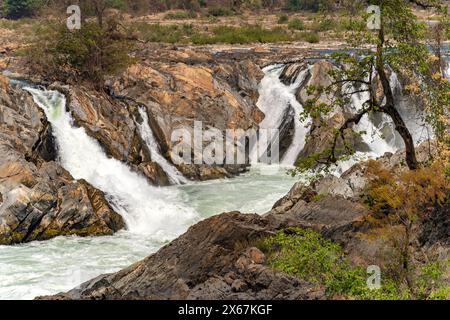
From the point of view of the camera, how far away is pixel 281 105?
30.1 m

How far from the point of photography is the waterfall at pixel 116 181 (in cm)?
1967

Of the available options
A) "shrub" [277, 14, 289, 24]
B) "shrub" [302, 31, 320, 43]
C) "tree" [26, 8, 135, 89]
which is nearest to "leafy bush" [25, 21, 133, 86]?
"tree" [26, 8, 135, 89]

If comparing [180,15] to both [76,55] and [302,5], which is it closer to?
[302,5]

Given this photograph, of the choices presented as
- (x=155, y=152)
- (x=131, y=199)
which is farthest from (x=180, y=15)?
(x=131, y=199)

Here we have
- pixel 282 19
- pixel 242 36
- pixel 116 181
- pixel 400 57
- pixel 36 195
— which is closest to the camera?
pixel 400 57

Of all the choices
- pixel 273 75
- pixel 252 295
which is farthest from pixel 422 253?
pixel 273 75

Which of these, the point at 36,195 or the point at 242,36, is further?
the point at 242,36

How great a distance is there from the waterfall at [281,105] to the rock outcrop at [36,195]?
38.9ft

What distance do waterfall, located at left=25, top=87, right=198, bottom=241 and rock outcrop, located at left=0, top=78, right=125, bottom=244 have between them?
32.7 inches

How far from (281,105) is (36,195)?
15.9 meters

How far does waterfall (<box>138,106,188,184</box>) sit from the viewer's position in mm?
24797

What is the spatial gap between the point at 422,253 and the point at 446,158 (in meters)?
2.01

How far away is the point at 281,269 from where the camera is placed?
984 centimetres

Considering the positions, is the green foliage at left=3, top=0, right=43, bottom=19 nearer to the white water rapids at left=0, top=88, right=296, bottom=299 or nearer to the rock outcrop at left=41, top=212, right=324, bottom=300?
the white water rapids at left=0, top=88, right=296, bottom=299
